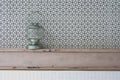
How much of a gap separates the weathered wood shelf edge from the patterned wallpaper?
5.7 inches

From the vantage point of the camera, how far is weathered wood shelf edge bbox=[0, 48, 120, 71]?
1328 mm

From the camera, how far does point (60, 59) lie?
133cm

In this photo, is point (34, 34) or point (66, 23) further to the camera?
point (66, 23)

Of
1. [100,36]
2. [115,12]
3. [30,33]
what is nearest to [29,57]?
[30,33]

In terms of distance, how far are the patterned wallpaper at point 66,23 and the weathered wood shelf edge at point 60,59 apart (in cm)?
14

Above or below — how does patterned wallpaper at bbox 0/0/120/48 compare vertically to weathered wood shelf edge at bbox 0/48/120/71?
above

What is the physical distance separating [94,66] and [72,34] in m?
0.32

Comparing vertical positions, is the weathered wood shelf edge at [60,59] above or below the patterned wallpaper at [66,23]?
below

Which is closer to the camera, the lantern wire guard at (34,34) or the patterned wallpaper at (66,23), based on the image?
the lantern wire guard at (34,34)

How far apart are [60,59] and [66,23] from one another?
32cm

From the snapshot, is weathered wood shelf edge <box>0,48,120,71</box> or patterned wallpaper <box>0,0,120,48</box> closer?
weathered wood shelf edge <box>0,48,120,71</box>

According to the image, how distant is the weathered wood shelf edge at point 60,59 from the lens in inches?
52.3

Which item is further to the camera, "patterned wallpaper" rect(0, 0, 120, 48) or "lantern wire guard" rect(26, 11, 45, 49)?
"patterned wallpaper" rect(0, 0, 120, 48)

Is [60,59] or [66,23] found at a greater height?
[66,23]
